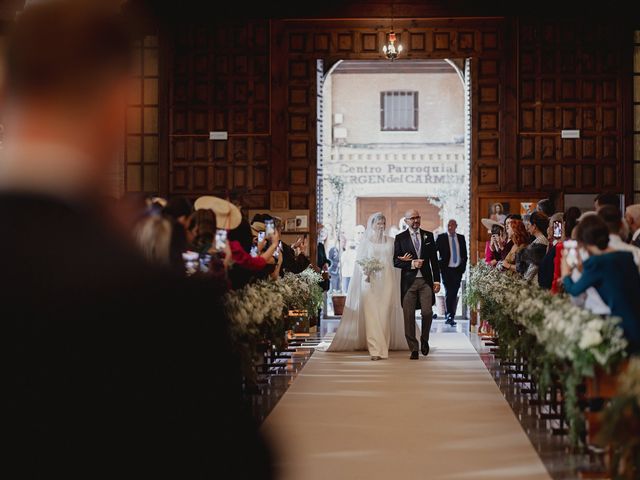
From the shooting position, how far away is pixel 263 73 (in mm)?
18516

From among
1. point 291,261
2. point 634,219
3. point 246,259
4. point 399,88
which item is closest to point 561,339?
point 634,219

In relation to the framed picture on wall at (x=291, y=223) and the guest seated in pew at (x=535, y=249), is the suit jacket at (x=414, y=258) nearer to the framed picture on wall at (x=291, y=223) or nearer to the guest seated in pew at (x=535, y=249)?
the guest seated in pew at (x=535, y=249)

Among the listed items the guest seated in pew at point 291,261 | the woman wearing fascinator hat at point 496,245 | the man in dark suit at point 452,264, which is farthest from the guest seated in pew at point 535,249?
the man in dark suit at point 452,264

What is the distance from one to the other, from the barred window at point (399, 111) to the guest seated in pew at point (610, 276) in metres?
24.7

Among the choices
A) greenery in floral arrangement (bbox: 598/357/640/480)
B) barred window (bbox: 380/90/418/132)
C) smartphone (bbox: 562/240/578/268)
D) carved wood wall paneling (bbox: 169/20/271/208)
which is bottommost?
greenery in floral arrangement (bbox: 598/357/640/480)

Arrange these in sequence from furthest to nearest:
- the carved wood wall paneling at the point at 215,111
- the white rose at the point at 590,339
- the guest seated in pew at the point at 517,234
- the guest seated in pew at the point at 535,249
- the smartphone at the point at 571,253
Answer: the carved wood wall paneling at the point at 215,111 → the guest seated in pew at the point at 517,234 → the guest seated in pew at the point at 535,249 → the smartphone at the point at 571,253 → the white rose at the point at 590,339

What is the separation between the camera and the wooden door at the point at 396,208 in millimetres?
31484

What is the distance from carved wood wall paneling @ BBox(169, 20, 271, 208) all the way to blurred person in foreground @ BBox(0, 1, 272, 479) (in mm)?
17481

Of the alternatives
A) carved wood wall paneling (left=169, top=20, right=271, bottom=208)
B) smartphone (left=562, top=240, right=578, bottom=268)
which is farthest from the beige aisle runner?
carved wood wall paneling (left=169, top=20, right=271, bottom=208)

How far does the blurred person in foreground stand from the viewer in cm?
99

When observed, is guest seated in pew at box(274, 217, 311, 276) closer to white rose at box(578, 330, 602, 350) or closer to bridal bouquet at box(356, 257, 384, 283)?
bridal bouquet at box(356, 257, 384, 283)

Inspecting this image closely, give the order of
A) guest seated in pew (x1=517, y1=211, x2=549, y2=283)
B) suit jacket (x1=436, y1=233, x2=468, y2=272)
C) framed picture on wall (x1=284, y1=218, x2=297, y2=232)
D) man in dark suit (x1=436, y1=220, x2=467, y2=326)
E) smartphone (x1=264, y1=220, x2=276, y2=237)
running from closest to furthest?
Result: smartphone (x1=264, y1=220, x2=276, y2=237) < guest seated in pew (x1=517, y1=211, x2=549, y2=283) < framed picture on wall (x1=284, y1=218, x2=297, y2=232) < man in dark suit (x1=436, y1=220, x2=467, y2=326) < suit jacket (x1=436, y1=233, x2=468, y2=272)

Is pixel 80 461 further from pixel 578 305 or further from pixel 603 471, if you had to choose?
pixel 578 305

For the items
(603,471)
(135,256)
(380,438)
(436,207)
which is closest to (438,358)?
(380,438)
